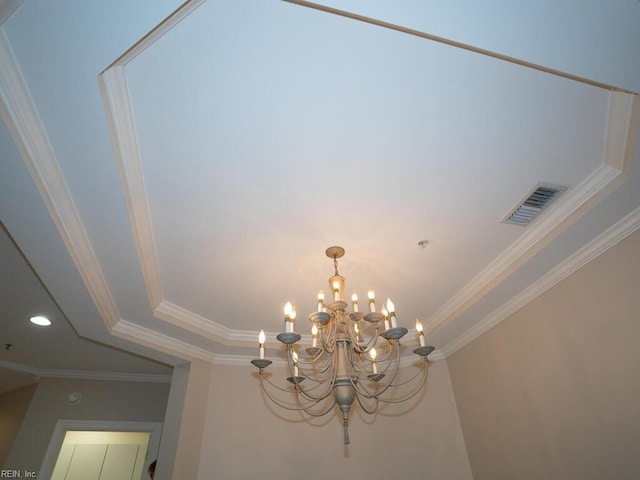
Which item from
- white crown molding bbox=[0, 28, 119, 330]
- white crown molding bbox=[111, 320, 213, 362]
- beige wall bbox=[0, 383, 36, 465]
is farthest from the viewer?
beige wall bbox=[0, 383, 36, 465]

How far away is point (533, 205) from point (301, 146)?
145 cm

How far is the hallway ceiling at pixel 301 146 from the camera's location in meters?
1.22

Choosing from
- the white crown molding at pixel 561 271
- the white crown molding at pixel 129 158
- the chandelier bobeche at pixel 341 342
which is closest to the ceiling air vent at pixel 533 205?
the white crown molding at pixel 561 271

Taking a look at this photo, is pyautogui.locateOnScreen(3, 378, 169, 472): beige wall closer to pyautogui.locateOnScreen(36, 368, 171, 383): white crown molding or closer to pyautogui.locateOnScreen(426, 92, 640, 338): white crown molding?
pyautogui.locateOnScreen(36, 368, 171, 383): white crown molding

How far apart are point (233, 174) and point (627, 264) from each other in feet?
7.66

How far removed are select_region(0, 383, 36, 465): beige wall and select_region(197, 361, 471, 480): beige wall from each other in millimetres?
2946

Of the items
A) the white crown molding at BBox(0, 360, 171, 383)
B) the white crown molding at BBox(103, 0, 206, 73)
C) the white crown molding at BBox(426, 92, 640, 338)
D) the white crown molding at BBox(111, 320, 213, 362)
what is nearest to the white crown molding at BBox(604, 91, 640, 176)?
the white crown molding at BBox(426, 92, 640, 338)

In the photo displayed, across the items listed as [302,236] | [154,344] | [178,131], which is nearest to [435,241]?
[302,236]

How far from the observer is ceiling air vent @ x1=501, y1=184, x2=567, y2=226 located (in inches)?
79.1

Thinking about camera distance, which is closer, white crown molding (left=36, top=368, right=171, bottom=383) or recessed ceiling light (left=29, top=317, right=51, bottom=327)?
recessed ceiling light (left=29, top=317, right=51, bottom=327)

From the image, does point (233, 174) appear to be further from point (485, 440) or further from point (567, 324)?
point (485, 440)

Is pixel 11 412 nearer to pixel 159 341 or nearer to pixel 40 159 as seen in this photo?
pixel 159 341

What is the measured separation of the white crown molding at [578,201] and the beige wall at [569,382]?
0.37 metres

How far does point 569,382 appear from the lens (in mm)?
2422
